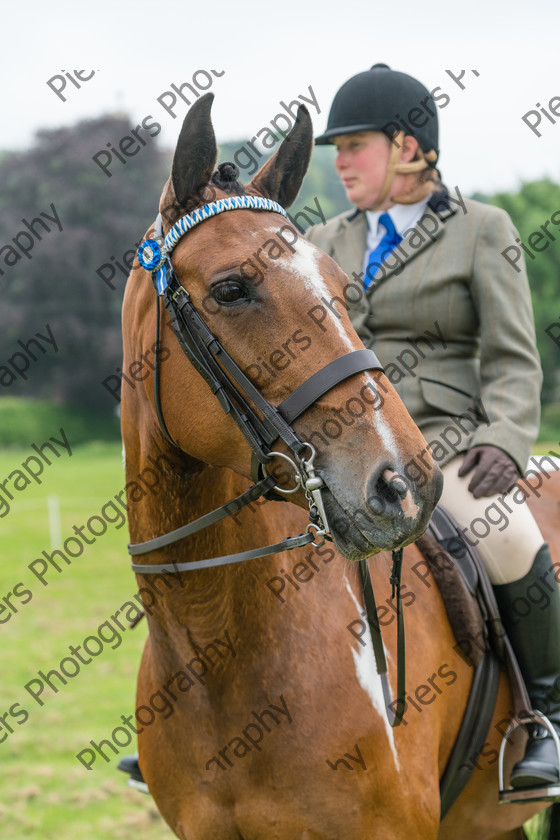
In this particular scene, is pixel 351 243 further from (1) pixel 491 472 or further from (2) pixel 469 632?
(2) pixel 469 632

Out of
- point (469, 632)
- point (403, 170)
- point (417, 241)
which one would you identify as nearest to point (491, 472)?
point (469, 632)

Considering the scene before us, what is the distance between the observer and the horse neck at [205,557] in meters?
2.71

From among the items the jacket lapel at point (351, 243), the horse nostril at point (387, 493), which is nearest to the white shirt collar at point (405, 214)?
the jacket lapel at point (351, 243)

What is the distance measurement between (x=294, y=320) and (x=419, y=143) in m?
1.85

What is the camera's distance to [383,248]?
386 cm

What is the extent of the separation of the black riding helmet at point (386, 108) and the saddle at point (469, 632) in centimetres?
174

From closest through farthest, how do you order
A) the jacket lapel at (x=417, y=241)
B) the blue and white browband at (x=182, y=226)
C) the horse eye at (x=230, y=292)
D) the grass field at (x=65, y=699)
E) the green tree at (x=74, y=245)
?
the horse eye at (x=230, y=292) → the blue and white browband at (x=182, y=226) → the jacket lapel at (x=417, y=241) → the grass field at (x=65, y=699) → the green tree at (x=74, y=245)

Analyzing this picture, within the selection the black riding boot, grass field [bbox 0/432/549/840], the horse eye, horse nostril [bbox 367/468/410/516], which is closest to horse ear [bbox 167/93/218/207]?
the horse eye

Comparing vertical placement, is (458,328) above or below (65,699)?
above

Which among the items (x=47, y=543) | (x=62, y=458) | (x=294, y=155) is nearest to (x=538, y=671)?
(x=294, y=155)

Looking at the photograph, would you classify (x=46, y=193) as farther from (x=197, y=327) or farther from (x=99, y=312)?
(x=197, y=327)

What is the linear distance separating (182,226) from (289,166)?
21.1 inches

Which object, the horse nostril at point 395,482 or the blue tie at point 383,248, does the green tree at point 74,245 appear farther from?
the horse nostril at point 395,482

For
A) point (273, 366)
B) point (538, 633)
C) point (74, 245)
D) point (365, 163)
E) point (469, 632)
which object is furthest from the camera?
→ point (74, 245)
